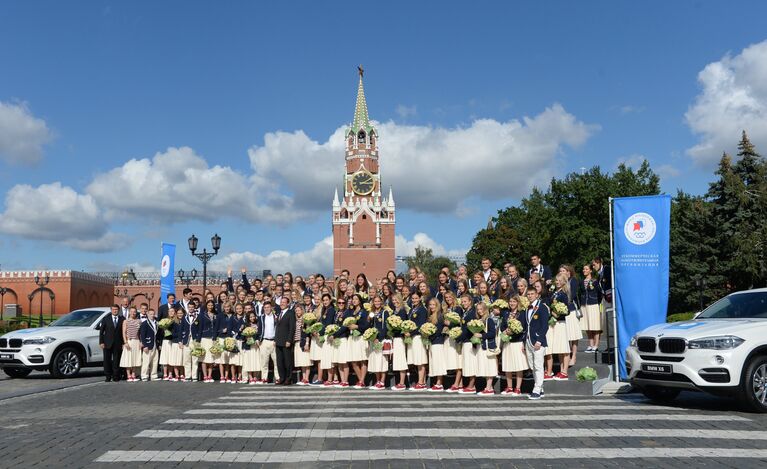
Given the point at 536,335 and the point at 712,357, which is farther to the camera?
the point at 536,335

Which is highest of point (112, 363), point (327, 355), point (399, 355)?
point (399, 355)

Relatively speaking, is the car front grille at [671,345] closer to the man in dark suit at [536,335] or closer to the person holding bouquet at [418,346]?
the man in dark suit at [536,335]

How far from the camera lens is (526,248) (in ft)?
243

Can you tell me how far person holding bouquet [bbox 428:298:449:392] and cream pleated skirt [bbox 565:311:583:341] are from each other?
105 inches

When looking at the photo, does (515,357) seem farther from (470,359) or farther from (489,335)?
(470,359)

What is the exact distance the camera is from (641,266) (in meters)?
12.6

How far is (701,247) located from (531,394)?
36.3 meters

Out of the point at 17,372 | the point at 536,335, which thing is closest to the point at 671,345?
the point at 536,335

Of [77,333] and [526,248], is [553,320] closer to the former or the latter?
[77,333]

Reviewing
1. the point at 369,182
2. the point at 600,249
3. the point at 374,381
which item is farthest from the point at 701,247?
the point at 369,182

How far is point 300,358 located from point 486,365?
4646 mm

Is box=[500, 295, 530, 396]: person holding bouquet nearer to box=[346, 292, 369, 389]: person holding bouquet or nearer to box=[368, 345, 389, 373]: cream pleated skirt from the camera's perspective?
box=[368, 345, 389, 373]: cream pleated skirt

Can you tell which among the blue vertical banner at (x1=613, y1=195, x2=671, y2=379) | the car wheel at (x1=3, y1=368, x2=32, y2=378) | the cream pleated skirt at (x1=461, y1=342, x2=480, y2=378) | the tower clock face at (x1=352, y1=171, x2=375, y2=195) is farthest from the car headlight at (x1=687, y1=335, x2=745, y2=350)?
the tower clock face at (x1=352, y1=171, x2=375, y2=195)

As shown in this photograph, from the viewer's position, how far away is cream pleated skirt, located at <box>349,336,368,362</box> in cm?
1457
